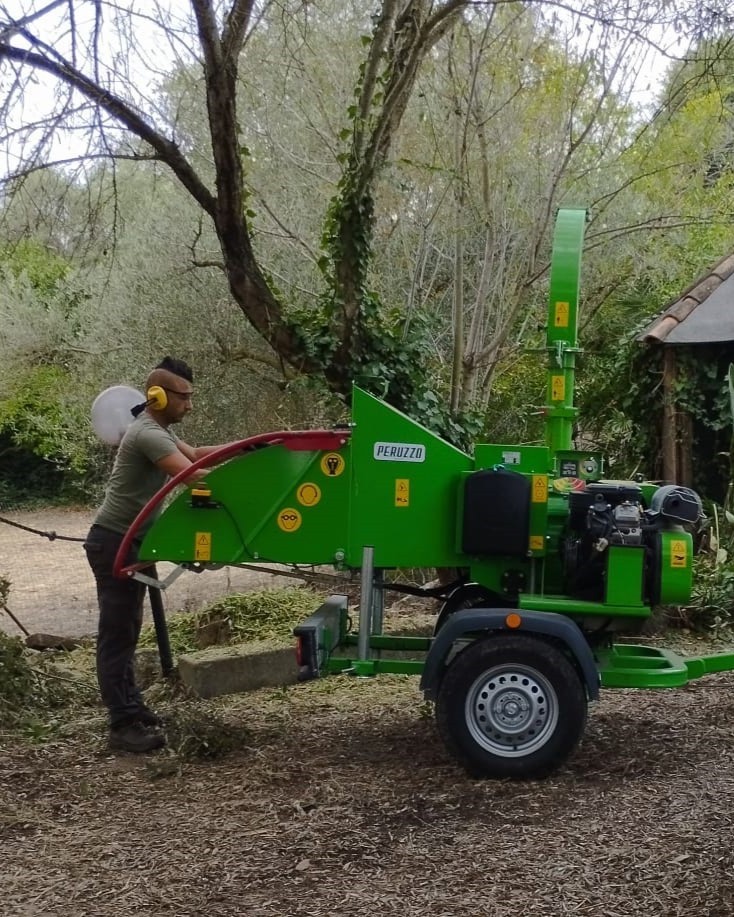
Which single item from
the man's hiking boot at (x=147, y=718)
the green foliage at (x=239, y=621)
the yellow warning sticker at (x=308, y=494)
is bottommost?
the man's hiking boot at (x=147, y=718)

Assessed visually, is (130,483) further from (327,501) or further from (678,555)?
(678,555)

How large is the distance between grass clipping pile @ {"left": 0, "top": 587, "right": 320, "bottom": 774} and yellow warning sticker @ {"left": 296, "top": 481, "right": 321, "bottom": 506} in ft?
4.56

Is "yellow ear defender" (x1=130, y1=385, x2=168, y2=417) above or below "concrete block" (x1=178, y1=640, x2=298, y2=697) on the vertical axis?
above

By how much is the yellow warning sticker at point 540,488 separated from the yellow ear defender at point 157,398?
1974 mm

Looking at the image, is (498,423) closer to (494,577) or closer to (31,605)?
(31,605)

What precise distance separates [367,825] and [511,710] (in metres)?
0.92

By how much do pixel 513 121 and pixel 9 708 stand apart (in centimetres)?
693

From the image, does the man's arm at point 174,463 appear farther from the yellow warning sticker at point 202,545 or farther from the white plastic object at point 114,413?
the white plastic object at point 114,413

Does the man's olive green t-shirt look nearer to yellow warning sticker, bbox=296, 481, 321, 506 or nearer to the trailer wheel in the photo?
yellow warning sticker, bbox=296, 481, 321, 506

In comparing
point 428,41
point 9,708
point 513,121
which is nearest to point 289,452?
point 9,708

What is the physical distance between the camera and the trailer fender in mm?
4984

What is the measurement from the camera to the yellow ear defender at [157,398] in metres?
5.67

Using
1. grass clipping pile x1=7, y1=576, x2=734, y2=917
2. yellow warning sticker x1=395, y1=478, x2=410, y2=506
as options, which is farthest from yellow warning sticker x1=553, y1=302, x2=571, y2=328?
grass clipping pile x1=7, y1=576, x2=734, y2=917

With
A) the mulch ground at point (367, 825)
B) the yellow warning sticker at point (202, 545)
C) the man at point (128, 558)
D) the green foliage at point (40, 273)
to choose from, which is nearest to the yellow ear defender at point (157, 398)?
the man at point (128, 558)
